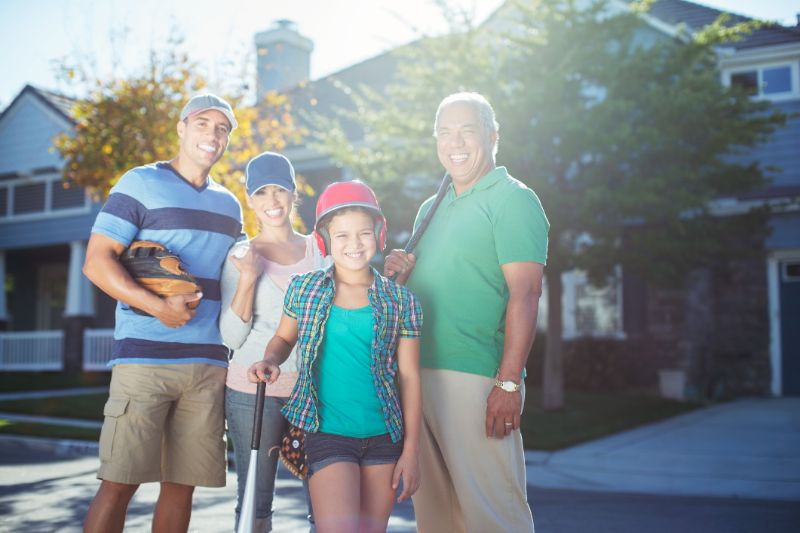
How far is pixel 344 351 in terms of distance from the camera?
10.8 feet

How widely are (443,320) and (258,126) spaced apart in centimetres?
1029

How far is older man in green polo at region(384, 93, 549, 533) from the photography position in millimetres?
3307

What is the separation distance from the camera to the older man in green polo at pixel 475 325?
3.31 meters

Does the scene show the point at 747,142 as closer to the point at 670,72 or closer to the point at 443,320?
the point at 670,72

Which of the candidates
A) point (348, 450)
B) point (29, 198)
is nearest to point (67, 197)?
point (29, 198)

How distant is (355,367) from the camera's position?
129 inches

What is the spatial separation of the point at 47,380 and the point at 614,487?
14.4 metres

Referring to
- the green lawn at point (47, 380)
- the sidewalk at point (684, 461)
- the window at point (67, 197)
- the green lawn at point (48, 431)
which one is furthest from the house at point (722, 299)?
the green lawn at point (48, 431)

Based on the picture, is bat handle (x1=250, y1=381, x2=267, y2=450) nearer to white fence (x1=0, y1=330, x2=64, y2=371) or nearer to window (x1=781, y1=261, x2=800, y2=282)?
window (x1=781, y1=261, x2=800, y2=282)

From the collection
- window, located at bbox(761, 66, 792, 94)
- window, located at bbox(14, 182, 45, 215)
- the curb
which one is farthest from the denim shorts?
window, located at bbox(14, 182, 45, 215)

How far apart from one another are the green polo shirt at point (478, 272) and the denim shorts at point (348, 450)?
399 millimetres

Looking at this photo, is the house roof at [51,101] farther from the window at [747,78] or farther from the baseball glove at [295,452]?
the baseball glove at [295,452]

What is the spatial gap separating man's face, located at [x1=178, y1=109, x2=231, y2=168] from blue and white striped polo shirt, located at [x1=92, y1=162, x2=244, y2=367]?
0.12 meters

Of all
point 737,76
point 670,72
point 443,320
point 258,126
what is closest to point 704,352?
point 737,76
